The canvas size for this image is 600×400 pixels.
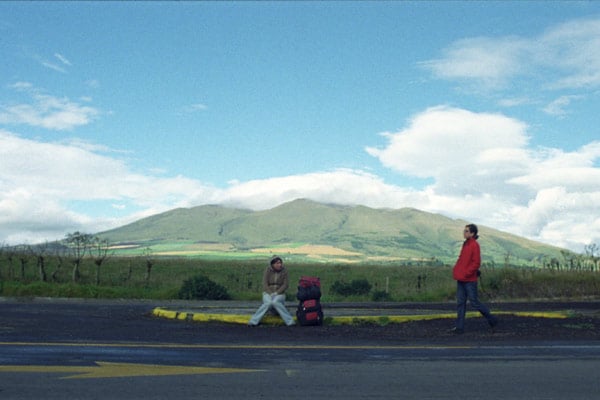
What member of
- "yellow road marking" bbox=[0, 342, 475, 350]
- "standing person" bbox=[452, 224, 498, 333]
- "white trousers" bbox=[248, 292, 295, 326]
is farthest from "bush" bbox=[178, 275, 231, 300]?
"yellow road marking" bbox=[0, 342, 475, 350]

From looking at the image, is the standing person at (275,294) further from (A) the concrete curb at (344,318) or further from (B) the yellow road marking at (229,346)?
(B) the yellow road marking at (229,346)

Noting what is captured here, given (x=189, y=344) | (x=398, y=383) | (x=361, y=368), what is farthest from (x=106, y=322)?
(x=398, y=383)

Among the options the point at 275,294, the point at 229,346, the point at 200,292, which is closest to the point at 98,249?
the point at 200,292


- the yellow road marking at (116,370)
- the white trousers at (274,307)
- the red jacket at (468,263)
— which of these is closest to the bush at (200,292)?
the white trousers at (274,307)

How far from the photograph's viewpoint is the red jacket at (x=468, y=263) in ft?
48.0

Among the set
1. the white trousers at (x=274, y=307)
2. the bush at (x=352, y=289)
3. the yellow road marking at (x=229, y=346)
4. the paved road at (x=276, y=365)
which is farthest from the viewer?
the bush at (x=352, y=289)

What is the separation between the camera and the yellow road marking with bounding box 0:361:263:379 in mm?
8773

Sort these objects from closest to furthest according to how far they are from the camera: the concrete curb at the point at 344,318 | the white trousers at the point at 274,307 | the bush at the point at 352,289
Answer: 1. the white trousers at the point at 274,307
2. the concrete curb at the point at 344,318
3. the bush at the point at 352,289

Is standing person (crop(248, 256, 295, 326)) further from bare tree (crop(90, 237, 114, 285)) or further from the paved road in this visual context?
bare tree (crop(90, 237, 114, 285))

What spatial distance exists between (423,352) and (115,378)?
16.1ft

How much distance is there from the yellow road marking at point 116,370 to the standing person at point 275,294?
7107 millimetres

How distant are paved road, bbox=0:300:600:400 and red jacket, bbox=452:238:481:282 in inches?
47.1

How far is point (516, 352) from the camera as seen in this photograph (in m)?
11.5

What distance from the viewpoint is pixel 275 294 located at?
55.8ft
